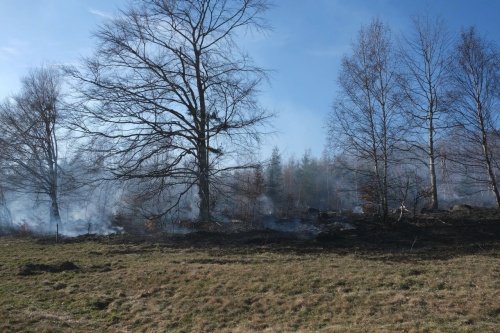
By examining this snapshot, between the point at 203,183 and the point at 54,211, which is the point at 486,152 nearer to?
the point at 203,183

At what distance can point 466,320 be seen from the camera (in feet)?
20.7

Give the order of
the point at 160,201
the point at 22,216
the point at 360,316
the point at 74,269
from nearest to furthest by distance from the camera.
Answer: the point at 360,316, the point at 74,269, the point at 160,201, the point at 22,216

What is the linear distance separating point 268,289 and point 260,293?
249 millimetres

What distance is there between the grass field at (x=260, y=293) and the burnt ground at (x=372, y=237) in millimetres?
959

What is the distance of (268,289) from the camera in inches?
342

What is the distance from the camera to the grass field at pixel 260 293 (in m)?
6.91

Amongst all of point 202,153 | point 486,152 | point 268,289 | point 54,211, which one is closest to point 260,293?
point 268,289

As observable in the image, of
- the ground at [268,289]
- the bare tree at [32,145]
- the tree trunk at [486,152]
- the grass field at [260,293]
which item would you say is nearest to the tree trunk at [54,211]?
the bare tree at [32,145]

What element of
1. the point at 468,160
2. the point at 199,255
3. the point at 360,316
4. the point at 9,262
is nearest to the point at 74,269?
the point at 9,262

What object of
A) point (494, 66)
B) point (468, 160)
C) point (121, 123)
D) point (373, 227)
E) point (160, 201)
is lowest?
point (373, 227)

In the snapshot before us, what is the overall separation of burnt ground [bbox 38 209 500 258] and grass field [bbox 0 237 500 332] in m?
0.96

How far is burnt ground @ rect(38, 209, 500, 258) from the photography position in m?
12.8

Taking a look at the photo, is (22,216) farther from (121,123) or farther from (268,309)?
(268,309)

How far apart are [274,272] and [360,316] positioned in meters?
3.08
